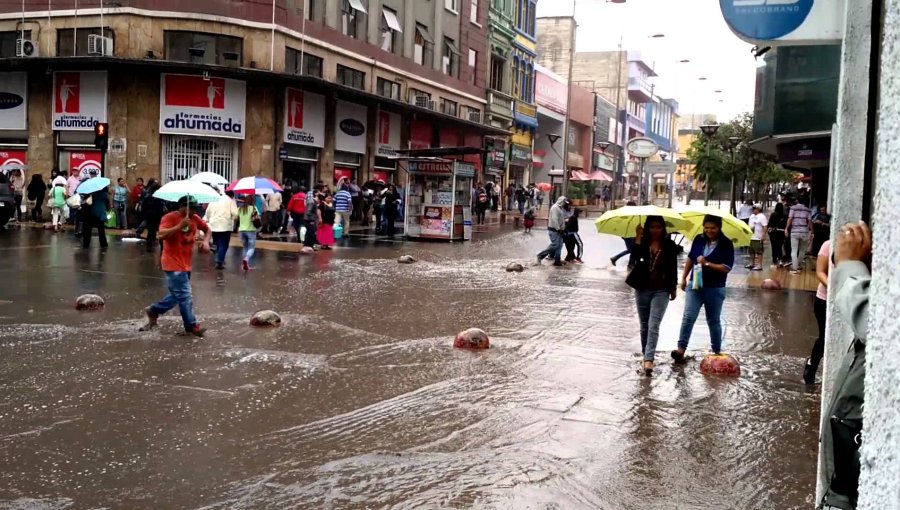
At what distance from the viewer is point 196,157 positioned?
26812mm

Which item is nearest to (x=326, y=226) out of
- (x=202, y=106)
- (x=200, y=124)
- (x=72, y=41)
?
(x=200, y=124)

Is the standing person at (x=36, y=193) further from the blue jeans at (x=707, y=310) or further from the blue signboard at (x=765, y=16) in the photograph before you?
the blue signboard at (x=765, y=16)

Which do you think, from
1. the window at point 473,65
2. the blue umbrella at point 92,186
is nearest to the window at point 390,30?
the window at point 473,65

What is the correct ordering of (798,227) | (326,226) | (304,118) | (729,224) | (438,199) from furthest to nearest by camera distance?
(304,118)
(438,199)
(326,226)
(798,227)
(729,224)

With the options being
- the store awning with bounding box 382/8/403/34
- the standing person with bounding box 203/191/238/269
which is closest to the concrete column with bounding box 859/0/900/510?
the standing person with bounding box 203/191/238/269

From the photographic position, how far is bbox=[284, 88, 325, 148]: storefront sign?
2822 centimetres

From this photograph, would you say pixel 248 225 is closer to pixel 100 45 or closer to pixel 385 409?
pixel 385 409

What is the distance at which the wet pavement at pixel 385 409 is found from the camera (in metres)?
4.99

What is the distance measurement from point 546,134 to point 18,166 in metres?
40.7

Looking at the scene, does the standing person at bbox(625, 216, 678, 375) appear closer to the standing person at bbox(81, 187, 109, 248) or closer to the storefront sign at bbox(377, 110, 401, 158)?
the standing person at bbox(81, 187, 109, 248)

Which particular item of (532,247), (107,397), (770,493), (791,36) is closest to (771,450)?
(770,493)

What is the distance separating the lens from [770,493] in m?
5.10

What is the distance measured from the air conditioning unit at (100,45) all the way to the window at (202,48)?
4.97ft

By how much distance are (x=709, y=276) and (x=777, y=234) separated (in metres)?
12.7
